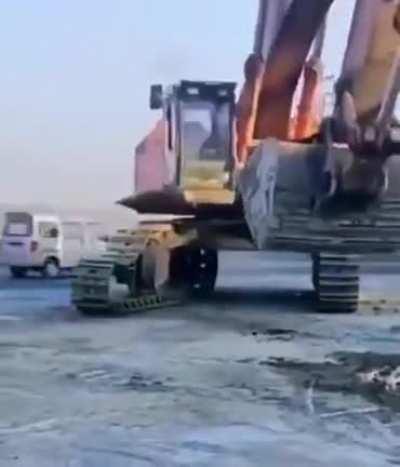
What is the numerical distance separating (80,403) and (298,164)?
13.3 ft

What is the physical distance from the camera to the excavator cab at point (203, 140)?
568 inches

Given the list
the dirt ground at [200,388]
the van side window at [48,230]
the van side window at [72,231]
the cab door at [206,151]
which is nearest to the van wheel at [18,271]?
the van side window at [48,230]

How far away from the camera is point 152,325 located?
1293cm

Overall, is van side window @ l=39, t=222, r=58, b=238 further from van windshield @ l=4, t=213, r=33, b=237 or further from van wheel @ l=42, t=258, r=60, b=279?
van wheel @ l=42, t=258, r=60, b=279

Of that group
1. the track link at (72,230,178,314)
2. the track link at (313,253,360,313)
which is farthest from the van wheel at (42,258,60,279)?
the track link at (313,253,360,313)

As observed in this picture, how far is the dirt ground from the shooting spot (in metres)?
6.34

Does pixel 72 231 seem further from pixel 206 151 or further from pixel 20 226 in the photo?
pixel 206 151

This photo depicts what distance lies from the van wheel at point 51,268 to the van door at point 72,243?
0.36m

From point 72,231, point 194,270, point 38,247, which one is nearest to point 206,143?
point 194,270

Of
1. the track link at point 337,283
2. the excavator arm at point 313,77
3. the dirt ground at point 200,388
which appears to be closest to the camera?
the dirt ground at point 200,388

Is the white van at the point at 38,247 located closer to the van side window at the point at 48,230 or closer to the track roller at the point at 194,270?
the van side window at the point at 48,230

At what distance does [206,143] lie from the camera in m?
14.7

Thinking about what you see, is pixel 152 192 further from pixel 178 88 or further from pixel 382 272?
pixel 382 272

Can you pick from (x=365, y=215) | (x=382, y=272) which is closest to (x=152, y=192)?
(x=365, y=215)
